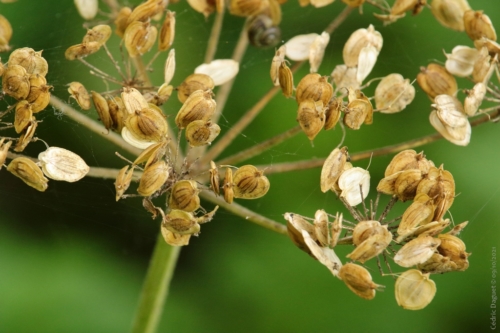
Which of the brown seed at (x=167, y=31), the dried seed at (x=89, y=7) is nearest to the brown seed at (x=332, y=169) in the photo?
the brown seed at (x=167, y=31)

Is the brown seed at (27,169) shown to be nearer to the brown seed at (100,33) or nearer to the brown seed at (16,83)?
the brown seed at (16,83)

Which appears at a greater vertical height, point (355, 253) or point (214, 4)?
point (214, 4)

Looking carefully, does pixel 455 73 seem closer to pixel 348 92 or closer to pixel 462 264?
pixel 348 92

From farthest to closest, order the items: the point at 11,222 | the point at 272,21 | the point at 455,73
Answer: the point at 11,222 → the point at 272,21 → the point at 455,73

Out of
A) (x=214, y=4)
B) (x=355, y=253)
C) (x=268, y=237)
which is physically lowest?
(x=355, y=253)

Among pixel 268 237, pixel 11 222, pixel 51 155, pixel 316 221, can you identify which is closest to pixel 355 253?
pixel 316 221

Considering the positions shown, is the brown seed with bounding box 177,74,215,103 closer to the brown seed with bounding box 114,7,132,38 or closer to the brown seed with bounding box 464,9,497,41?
the brown seed with bounding box 114,7,132,38

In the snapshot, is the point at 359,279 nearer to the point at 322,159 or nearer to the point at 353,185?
the point at 353,185

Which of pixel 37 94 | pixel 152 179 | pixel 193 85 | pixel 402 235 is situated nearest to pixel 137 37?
pixel 193 85

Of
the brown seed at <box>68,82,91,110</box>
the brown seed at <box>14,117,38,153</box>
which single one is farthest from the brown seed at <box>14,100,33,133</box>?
the brown seed at <box>68,82,91,110</box>
